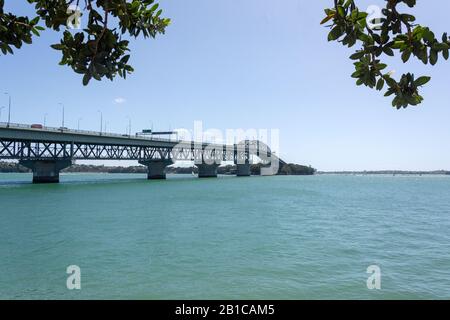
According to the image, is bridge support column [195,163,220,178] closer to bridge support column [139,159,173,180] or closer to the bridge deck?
bridge support column [139,159,173,180]

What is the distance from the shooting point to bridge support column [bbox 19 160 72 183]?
300 ft

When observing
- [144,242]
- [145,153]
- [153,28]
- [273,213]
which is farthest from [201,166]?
[153,28]

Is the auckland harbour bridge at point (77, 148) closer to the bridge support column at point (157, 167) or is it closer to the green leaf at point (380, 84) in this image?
the bridge support column at point (157, 167)

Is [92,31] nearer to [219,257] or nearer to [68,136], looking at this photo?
[219,257]

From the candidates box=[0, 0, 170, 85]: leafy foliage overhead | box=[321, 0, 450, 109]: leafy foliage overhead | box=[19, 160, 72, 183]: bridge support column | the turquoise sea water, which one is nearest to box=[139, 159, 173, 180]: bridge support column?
box=[19, 160, 72, 183]: bridge support column

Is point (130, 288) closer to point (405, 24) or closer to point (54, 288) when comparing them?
point (54, 288)

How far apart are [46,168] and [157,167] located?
5009cm

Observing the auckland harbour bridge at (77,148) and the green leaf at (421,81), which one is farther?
the auckland harbour bridge at (77,148)

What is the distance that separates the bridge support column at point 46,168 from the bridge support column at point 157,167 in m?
42.0

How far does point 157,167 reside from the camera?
138125 millimetres

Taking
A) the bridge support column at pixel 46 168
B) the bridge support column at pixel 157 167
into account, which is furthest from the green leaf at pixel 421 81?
the bridge support column at pixel 157 167

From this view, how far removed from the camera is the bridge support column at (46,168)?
91.5m

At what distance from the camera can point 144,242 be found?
21812mm

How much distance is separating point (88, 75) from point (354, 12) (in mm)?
3257
